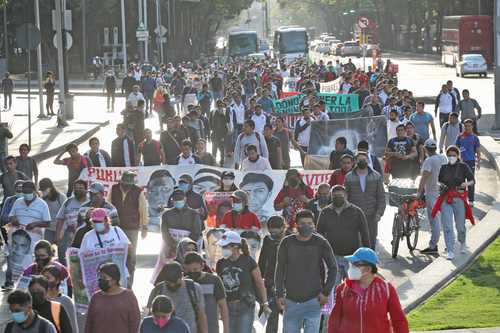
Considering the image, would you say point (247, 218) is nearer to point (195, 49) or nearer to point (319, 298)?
point (319, 298)

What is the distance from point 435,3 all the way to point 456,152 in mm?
97834

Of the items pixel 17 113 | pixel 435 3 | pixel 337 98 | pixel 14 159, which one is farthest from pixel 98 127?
pixel 435 3

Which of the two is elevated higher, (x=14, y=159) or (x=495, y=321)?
(x=14, y=159)

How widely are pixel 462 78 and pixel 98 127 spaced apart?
3443 centimetres

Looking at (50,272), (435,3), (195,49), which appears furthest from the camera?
(195,49)

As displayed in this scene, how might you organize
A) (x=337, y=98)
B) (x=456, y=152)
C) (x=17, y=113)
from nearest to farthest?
(x=456, y=152)
(x=337, y=98)
(x=17, y=113)

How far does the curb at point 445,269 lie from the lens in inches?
599

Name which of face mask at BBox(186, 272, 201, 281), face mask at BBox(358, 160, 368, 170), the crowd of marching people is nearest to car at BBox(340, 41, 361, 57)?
the crowd of marching people

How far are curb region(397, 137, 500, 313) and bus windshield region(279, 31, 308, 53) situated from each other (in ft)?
256

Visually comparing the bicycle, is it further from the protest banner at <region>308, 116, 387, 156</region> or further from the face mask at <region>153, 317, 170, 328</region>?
the face mask at <region>153, 317, 170, 328</region>

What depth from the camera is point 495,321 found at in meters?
13.9

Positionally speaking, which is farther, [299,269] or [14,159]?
[14,159]

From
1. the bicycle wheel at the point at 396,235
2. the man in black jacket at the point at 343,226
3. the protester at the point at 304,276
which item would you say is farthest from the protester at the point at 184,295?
the bicycle wheel at the point at 396,235

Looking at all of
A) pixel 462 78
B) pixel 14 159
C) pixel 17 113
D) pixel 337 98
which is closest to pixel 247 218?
pixel 14 159
